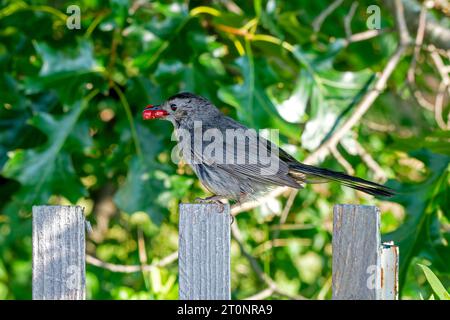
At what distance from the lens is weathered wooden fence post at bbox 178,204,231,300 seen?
2004mm

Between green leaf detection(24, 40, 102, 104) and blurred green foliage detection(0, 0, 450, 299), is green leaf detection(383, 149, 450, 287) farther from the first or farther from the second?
green leaf detection(24, 40, 102, 104)

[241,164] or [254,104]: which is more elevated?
[254,104]

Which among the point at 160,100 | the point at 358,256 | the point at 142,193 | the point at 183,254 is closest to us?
the point at 358,256

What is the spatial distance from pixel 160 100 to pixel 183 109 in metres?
0.39

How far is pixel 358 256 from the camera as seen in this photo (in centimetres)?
189

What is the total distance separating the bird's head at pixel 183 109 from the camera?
3529mm

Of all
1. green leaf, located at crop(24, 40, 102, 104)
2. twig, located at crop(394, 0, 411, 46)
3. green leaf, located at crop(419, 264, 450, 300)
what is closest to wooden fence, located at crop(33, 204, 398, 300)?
green leaf, located at crop(419, 264, 450, 300)

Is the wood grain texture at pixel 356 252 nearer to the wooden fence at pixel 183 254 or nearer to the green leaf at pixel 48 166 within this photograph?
the wooden fence at pixel 183 254

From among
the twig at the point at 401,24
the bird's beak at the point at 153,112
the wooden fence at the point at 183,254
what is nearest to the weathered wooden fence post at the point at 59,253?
the wooden fence at the point at 183,254

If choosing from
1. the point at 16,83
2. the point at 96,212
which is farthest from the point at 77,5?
the point at 96,212

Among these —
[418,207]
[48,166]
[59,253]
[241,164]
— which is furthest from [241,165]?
[59,253]

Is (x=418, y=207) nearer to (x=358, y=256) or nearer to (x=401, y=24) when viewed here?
(x=401, y=24)

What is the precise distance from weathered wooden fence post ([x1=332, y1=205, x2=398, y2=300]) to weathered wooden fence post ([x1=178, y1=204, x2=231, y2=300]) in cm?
32

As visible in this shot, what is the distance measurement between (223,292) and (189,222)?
8.9 inches
